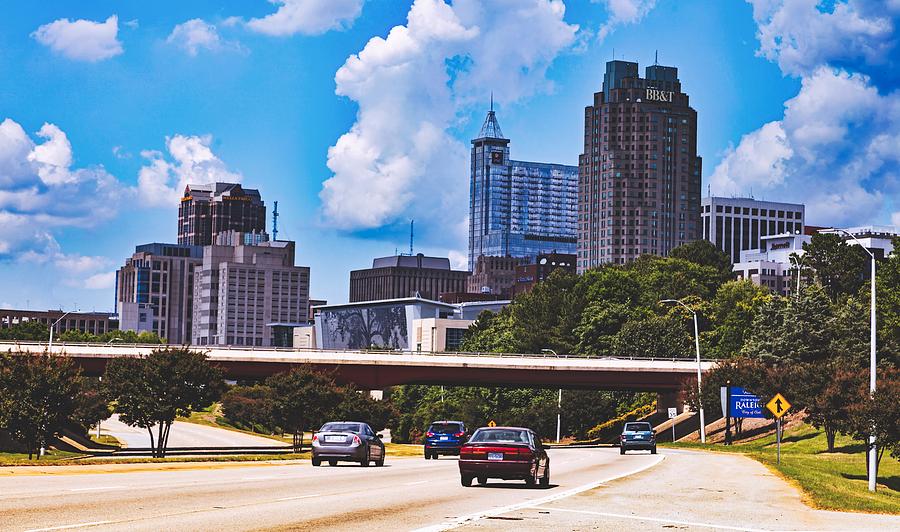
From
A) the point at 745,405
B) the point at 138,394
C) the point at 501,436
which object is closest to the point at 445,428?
the point at 745,405

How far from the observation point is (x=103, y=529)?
56.1ft

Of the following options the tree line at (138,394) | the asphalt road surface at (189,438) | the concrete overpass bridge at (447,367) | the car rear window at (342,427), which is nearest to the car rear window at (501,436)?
the car rear window at (342,427)

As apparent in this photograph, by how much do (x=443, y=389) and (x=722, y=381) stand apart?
2452 inches

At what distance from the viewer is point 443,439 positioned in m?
59.0

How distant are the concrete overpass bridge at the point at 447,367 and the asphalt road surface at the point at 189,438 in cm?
577

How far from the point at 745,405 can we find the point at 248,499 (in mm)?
49029

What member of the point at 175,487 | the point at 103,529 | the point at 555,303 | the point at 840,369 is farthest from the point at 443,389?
the point at 103,529

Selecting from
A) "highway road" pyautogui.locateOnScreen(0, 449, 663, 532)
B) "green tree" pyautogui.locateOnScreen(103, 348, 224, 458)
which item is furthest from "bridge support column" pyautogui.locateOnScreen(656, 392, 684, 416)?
"highway road" pyautogui.locateOnScreen(0, 449, 663, 532)

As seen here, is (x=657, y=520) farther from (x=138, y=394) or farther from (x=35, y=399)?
(x=138, y=394)

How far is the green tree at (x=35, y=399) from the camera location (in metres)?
60.9

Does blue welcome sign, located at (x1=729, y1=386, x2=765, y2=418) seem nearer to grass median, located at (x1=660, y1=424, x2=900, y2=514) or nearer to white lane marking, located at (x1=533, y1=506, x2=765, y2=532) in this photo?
grass median, located at (x1=660, y1=424, x2=900, y2=514)

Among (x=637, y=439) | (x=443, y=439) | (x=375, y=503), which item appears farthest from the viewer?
(x=637, y=439)

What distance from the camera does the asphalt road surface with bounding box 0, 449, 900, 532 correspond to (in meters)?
19.2

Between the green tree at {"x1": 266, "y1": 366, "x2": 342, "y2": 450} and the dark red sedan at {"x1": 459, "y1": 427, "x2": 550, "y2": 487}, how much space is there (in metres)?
48.4
